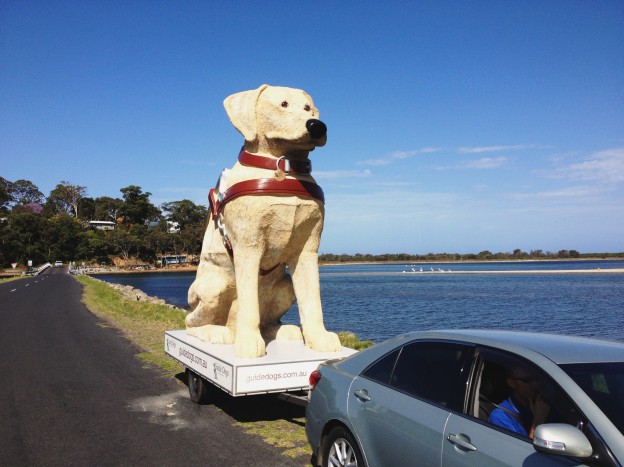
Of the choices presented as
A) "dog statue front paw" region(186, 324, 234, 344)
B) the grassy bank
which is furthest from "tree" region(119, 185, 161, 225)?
"dog statue front paw" region(186, 324, 234, 344)

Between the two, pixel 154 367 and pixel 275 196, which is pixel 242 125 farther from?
pixel 154 367

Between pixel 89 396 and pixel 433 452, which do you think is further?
pixel 89 396

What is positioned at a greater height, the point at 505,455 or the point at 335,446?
the point at 505,455

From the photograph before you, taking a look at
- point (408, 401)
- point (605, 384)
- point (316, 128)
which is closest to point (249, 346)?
point (316, 128)

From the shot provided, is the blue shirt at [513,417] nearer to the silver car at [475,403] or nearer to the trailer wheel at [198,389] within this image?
the silver car at [475,403]

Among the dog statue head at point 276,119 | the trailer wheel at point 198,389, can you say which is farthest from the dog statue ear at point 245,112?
the trailer wheel at point 198,389

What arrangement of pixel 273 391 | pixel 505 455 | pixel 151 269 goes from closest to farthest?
pixel 505 455 < pixel 273 391 < pixel 151 269

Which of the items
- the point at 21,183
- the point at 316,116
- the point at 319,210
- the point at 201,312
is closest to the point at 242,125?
the point at 316,116

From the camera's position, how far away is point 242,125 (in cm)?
642

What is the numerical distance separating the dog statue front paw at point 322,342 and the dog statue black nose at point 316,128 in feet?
7.43

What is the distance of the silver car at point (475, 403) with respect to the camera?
2455mm

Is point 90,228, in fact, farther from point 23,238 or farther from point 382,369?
point 382,369

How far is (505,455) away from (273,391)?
10.0ft

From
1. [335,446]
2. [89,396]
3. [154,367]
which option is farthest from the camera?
[154,367]
